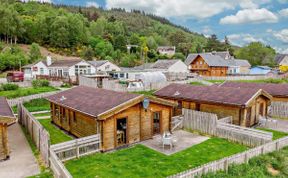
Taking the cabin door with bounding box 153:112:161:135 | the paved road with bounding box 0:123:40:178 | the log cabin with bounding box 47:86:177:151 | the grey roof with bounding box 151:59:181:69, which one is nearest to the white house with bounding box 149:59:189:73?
the grey roof with bounding box 151:59:181:69

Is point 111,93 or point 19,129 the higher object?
point 111,93

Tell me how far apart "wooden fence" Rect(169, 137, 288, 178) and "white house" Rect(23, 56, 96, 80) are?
3200cm

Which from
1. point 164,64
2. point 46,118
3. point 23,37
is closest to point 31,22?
point 23,37

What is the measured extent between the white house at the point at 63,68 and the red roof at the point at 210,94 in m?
21.7

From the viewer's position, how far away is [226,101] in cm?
1842

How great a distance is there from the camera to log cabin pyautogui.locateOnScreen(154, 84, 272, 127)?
1803cm

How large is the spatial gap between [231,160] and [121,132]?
20.7ft

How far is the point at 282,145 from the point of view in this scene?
1420 cm

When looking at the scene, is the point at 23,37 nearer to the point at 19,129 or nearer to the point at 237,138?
the point at 19,129

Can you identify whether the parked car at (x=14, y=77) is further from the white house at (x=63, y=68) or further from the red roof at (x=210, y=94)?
the red roof at (x=210, y=94)

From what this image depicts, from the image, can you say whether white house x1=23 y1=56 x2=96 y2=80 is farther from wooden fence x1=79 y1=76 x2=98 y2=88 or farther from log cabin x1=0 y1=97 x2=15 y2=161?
log cabin x1=0 y1=97 x2=15 y2=161

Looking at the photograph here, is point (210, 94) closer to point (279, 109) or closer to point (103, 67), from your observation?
point (279, 109)

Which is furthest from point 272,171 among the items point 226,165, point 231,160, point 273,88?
point 273,88

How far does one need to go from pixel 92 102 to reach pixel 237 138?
9606mm
